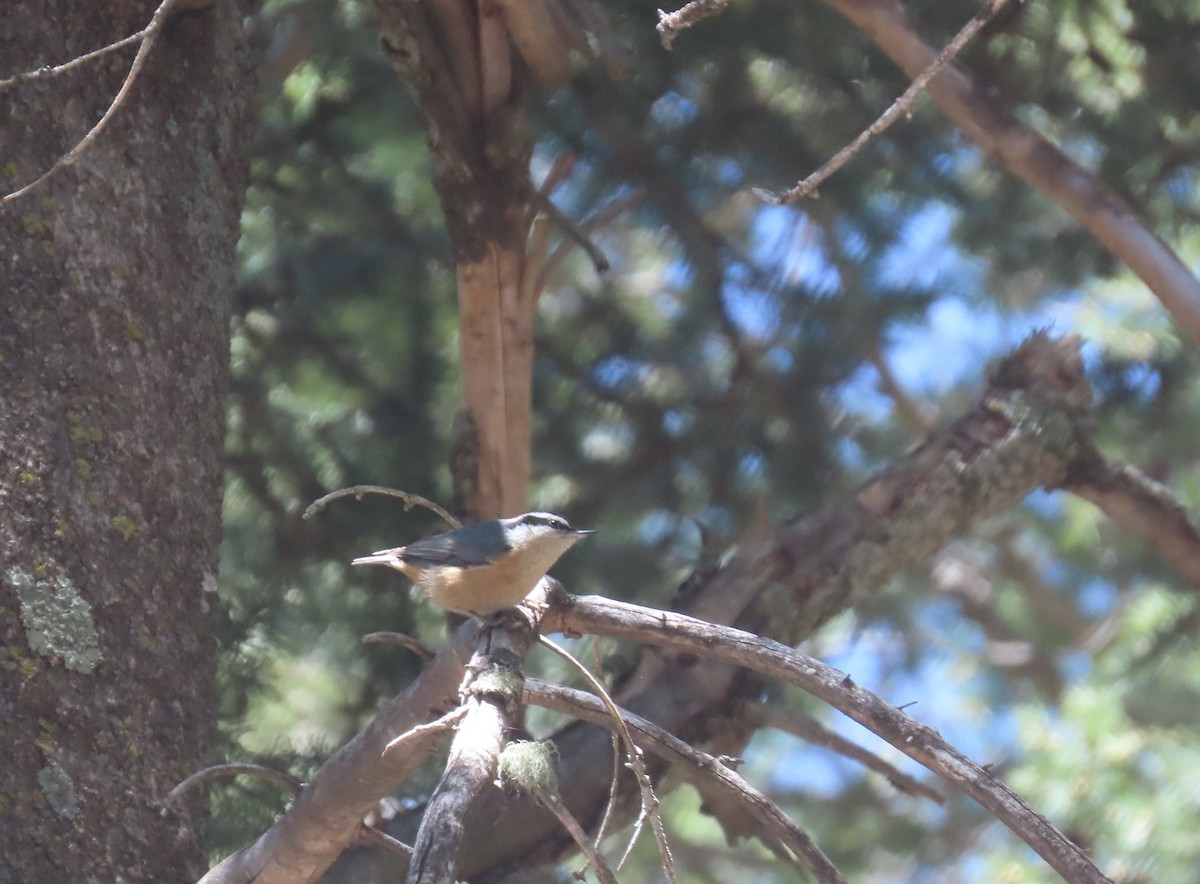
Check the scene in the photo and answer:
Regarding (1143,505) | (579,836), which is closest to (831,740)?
(1143,505)

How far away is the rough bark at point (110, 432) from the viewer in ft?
5.26

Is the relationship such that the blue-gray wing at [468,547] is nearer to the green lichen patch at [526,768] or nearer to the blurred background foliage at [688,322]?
the blurred background foliage at [688,322]

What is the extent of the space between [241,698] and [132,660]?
94 cm

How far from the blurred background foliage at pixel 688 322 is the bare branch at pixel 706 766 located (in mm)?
970

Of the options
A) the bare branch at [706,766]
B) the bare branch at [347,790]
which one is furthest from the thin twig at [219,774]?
the bare branch at [706,766]

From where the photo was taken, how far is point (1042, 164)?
7.48 feet

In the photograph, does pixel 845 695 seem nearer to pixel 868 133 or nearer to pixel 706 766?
pixel 706 766

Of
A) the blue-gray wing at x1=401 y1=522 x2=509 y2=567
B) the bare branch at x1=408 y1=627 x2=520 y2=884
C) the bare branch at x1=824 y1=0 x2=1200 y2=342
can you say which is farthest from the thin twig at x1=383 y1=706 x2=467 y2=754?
the bare branch at x1=824 y1=0 x2=1200 y2=342

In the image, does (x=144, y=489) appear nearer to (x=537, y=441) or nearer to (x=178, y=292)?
(x=178, y=292)

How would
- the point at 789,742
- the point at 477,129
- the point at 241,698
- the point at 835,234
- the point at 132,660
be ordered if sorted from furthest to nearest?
the point at 789,742 < the point at 835,234 < the point at 241,698 < the point at 477,129 < the point at 132,660

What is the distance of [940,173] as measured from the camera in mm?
2824

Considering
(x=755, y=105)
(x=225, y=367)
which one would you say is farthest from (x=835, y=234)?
(x=225, y=367)

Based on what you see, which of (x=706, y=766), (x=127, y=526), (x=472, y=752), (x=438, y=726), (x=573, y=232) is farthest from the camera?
(x=573, y=232)

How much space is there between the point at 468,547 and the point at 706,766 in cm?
80
